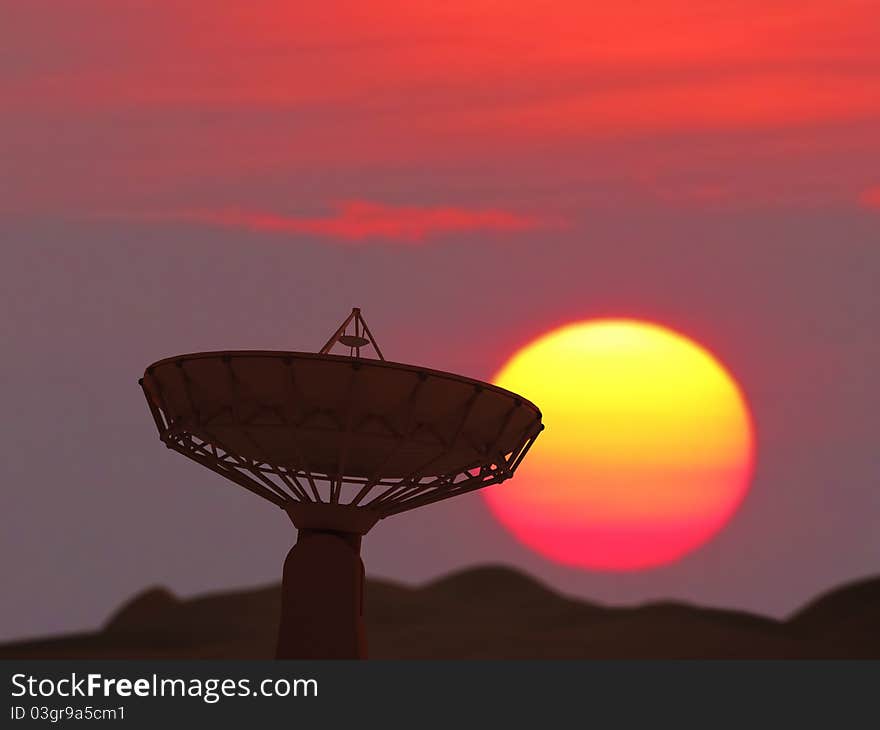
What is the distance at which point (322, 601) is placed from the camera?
197ft

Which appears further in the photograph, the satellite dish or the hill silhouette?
the hill silhouette

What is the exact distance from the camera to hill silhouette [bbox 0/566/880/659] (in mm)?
159375

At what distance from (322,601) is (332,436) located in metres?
6.92

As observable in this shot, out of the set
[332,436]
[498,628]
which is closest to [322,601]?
[332,436]

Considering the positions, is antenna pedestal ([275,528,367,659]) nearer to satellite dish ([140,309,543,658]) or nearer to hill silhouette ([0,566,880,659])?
satellite dish ([140,309,543,658])

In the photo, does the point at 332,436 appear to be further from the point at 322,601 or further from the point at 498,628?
the point at 498,628

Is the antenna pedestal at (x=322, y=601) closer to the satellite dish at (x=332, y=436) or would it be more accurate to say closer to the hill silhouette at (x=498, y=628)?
the satellite dish at (x=332, y=436)

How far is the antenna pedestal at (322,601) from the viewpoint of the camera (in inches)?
2361

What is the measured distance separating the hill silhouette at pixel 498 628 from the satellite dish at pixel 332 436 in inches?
3858

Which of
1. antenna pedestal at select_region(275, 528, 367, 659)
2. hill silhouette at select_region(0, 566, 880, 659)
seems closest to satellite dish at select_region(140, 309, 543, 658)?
antenna pedestal at select_region(275, 528, 367, 659)

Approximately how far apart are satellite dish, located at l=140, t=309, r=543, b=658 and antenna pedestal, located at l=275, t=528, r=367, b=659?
0.12 ft

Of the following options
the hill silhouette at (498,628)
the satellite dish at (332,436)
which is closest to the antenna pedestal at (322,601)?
the satellite dish at (332,436)

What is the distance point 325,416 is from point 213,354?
4.31 meters

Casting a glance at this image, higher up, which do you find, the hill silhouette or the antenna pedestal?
the hill silhouette
